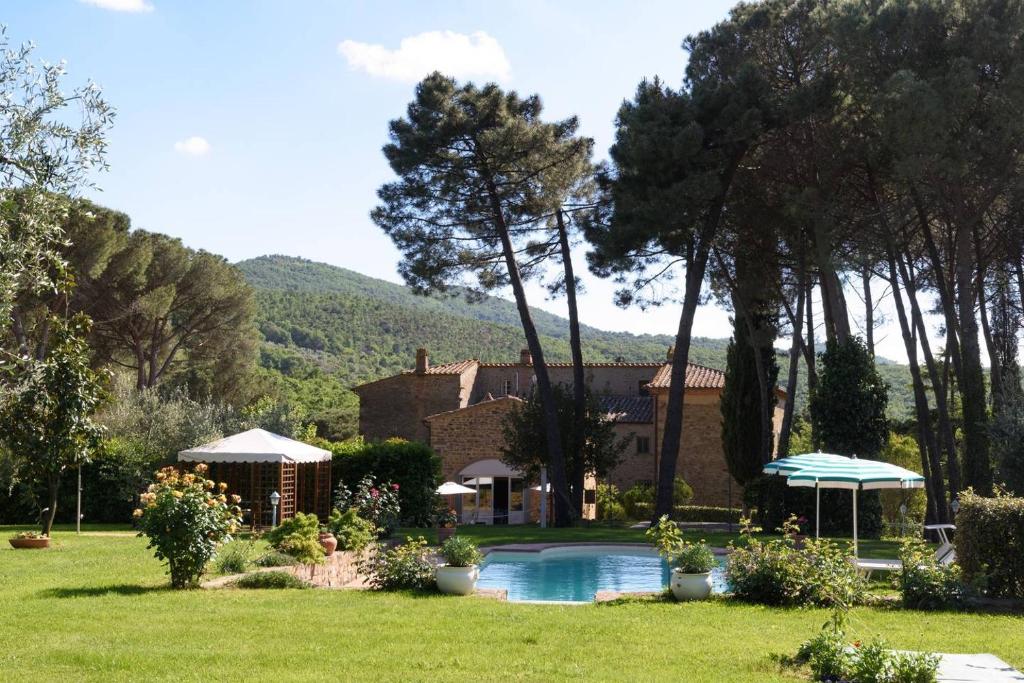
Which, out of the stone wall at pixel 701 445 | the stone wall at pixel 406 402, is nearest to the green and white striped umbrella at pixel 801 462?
the stone wall at pixel 701 445

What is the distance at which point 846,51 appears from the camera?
2039cm

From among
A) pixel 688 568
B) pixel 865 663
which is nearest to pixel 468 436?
pixel 688 568

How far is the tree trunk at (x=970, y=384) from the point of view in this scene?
19.2m

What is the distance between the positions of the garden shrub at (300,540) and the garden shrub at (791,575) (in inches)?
218

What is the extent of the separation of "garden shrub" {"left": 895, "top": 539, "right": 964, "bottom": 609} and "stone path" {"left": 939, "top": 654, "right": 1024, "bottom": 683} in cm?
294

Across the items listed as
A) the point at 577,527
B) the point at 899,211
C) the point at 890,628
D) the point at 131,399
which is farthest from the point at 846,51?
the point at 131,399

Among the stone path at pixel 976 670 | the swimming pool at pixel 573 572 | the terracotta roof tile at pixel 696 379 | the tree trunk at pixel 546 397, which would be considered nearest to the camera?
the stone path at pixel 976 670

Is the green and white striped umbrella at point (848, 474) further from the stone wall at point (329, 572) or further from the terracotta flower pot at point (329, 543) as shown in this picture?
the terracotta flower pot at point (329, 543)

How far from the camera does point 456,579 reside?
11.4m

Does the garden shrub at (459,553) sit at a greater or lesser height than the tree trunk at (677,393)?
lesser

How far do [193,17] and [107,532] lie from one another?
11.8m

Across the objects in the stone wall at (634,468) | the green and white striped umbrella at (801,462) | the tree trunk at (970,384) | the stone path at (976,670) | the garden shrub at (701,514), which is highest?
the tree trunk at (970,384)

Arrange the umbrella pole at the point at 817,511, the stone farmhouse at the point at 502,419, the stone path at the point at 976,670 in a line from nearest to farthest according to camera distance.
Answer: the stone path at the point at 976,670, the umbrella pole at the point at 817,511, the stone farmhouse at the point at 502,419

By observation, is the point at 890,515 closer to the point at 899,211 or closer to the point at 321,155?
the point at 899,211
